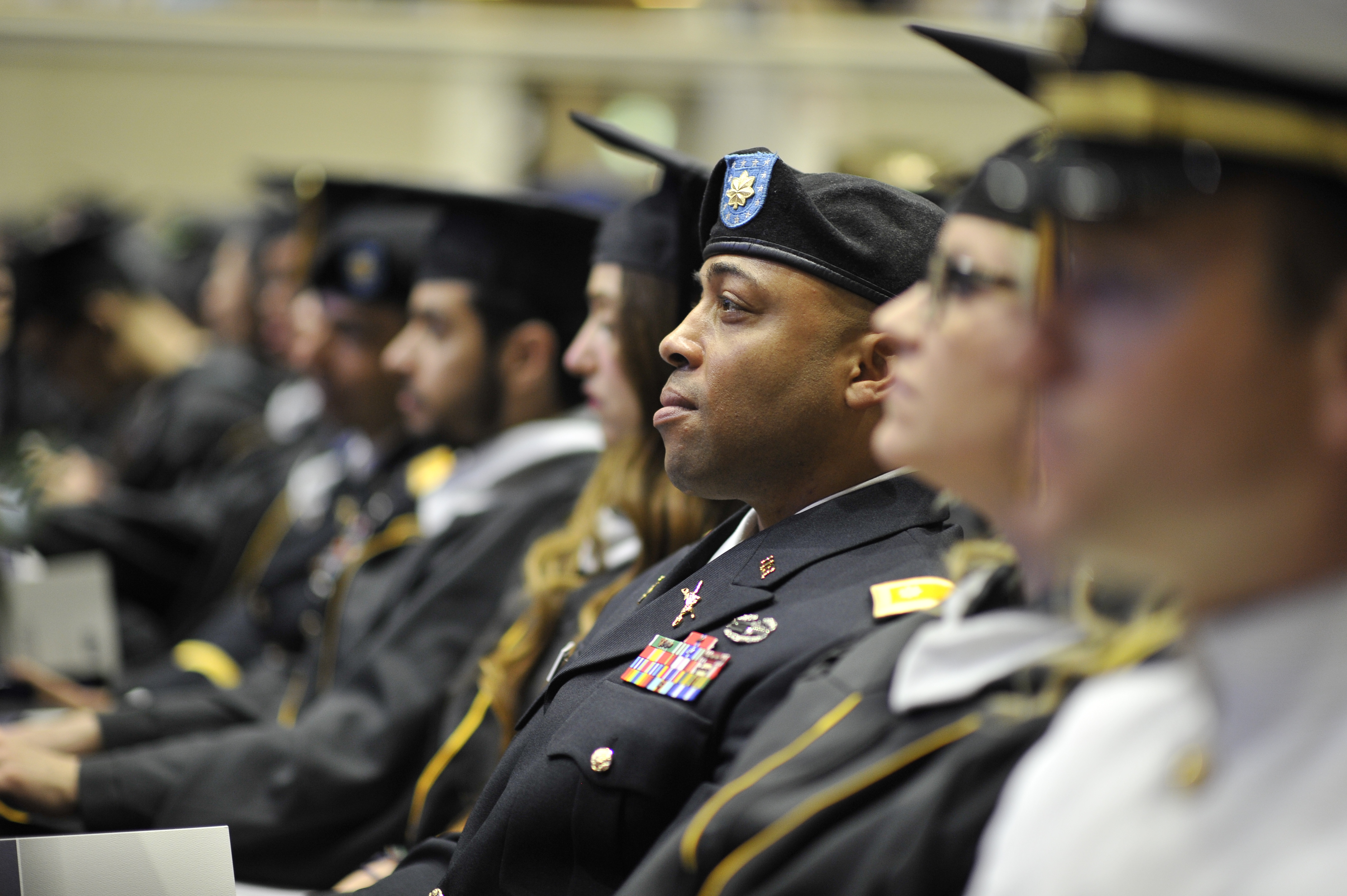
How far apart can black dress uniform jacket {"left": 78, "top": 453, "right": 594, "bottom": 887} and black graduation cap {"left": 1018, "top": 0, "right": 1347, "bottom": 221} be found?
181cm

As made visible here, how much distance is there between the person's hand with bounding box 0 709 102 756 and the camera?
2471 mm

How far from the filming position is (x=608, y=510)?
226cm

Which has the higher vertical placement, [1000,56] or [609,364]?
[1000,56]

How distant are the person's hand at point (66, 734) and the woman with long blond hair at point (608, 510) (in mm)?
658

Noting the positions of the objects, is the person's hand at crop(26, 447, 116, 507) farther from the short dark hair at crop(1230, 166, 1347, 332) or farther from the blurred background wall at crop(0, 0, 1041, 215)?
the blurred background wall at crop(0, 0, 1041, 215)

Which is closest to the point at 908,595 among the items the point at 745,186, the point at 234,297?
the point at 745,186

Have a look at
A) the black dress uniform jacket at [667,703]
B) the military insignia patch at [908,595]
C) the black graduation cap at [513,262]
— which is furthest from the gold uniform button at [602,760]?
the black graduation cap at [513,262]

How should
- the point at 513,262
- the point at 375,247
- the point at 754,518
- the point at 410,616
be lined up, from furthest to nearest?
the point at 375,247 < the point at 513,262 < the point at 410,616 < the point at 754,518

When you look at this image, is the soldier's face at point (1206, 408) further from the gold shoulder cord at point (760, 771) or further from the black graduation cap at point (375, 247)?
the black graduation cap at point (375, 247)

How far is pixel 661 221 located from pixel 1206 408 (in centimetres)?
135

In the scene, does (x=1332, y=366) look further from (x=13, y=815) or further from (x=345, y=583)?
(x=345, y=583)

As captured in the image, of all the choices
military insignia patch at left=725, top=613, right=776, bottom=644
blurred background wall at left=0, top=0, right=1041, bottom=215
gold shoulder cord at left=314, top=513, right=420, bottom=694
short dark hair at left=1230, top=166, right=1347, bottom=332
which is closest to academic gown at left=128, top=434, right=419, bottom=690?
gold shoulder cord at left=314, top=513, right=420, bottom=694

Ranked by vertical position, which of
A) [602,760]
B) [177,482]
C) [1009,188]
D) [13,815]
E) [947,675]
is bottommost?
[177,482]

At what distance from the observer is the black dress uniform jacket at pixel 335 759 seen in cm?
230
